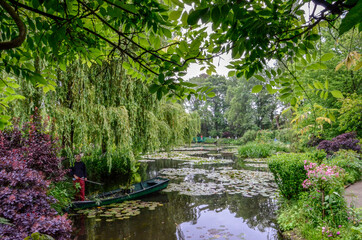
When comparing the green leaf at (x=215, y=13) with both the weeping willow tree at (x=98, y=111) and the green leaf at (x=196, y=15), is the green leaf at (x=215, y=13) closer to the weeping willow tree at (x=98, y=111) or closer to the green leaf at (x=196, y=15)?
the green leaf at (x=196, y=15)

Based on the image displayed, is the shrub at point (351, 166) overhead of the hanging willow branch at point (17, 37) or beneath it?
beneath

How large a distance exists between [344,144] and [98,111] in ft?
34.1

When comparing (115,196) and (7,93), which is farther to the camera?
(115,196)

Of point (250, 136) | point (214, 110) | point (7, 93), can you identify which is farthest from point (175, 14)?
point (214, 110)

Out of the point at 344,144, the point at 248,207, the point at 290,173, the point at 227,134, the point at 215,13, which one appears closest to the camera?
the point at 215,13

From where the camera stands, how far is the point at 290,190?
17.0ft

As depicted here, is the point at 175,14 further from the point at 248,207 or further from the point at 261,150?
the point at 261,150

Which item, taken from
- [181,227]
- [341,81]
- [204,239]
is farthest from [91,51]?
[341,81]

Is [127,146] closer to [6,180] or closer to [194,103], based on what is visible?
[6,180]

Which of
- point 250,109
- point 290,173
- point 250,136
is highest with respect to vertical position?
point 250,109

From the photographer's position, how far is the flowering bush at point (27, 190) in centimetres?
265

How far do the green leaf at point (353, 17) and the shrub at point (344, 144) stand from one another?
10692mm

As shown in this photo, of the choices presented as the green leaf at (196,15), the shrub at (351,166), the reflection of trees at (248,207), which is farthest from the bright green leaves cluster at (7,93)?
the shrub at (351,166)

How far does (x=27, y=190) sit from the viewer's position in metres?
3.04
